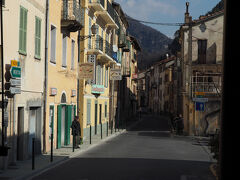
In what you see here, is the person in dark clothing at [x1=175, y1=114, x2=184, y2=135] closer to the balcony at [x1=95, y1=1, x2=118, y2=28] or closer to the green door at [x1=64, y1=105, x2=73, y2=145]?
the balcony at [x1=95, y1=1, x2=118, y2=28]

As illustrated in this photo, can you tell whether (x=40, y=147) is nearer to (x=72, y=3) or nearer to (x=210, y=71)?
(x=72, y=3)

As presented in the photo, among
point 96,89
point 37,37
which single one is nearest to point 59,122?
point 37,37

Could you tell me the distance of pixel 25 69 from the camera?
15.7 m

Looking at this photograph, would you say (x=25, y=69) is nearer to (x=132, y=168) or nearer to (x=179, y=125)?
(x=132, y=168)

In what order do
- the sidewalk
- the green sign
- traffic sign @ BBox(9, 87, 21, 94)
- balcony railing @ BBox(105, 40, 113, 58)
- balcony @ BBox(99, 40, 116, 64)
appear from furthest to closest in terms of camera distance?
1. balcony railing @ BBox(105, 40, 113, 58)
2. balcony @ BBox(99, 40, 116, 64)
3. traffic sign @ BBox(9, 87, 21, 94)
4. the green sign
5. the sidewalk

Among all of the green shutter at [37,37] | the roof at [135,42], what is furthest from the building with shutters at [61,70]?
the roof at [135,42]

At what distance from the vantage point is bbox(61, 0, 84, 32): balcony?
21255mm

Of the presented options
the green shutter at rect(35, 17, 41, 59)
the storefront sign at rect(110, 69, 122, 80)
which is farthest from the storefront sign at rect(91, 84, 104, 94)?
the green shutter at rect(35, 17, 41, 59)

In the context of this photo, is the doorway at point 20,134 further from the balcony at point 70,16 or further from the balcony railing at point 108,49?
the balcony railing at point 108,49

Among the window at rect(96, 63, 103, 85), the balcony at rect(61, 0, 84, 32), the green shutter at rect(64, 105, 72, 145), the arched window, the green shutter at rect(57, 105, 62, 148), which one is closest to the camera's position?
the green shutter at rect(57, 105, 62, 148)

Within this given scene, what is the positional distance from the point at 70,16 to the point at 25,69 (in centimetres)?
762

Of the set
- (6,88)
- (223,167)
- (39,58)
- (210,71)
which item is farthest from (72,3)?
(223,167)

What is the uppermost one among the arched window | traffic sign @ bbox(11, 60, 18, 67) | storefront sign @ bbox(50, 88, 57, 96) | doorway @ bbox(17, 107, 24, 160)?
traffic sign @ bbox(11, 60, 18, 67)

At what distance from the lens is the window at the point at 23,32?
1484 cm
